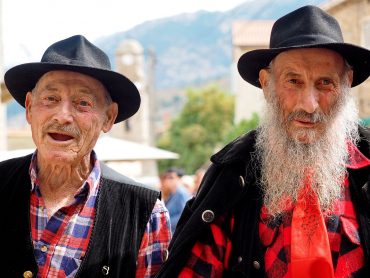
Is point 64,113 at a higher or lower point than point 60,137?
higher

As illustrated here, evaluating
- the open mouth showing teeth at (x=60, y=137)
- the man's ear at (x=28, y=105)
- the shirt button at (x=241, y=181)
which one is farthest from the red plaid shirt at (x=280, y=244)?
the man's ear at (x=28, y=105)

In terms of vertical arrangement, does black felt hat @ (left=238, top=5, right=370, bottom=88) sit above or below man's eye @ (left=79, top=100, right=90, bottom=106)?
above

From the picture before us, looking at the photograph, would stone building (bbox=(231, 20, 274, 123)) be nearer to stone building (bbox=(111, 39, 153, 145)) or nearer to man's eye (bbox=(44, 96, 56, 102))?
stone building (bbox=(111, 39, 153, 145))

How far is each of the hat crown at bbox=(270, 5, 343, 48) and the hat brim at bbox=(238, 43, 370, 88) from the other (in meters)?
0.04

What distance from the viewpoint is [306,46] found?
8.55 ft

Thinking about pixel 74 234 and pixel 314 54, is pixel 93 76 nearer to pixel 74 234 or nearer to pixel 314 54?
pixel 74 234

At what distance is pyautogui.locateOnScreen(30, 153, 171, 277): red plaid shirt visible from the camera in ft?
9.34

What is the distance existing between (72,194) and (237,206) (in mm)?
876

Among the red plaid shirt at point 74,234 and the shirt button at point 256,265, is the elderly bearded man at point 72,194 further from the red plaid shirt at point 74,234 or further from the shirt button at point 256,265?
the shirt button at point 256,265

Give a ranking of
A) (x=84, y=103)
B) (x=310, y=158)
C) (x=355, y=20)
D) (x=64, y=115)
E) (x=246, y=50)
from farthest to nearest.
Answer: (x=246, y=50), (x=355, y=20), (x=84, y=103), (x=64, y=115), (x=310, y=158)

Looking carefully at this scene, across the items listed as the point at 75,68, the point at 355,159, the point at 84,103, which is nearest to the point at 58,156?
the point at 84,103

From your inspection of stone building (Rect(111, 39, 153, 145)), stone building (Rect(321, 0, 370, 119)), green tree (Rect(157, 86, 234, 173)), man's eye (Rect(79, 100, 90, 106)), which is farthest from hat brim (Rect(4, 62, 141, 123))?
green tree (Rect(157, 86, 234, 173))

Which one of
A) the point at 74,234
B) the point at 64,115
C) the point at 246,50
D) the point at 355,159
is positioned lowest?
the point at 74,234

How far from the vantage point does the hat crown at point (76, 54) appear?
2.95 metres
